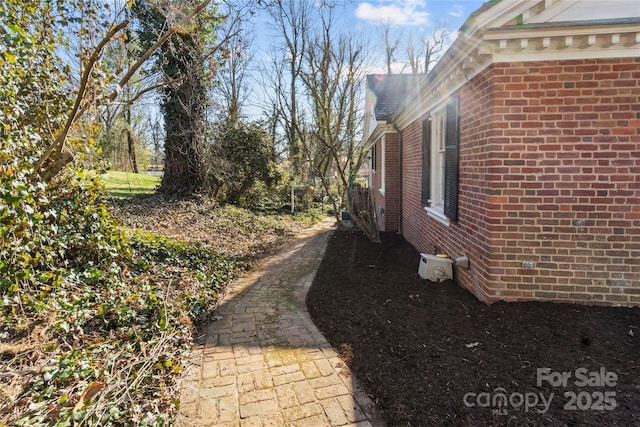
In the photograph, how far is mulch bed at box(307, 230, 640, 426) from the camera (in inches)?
95.2

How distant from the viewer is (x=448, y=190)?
5047 millimetres

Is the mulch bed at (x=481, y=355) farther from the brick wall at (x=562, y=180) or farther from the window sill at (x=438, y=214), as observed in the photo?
the window sill at (x=438, y=214)

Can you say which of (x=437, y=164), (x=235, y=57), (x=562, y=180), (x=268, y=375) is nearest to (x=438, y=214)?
(x=437, y=164)

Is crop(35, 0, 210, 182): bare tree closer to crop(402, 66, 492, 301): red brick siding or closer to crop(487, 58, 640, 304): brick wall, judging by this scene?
crop(402, 66, 492, 301): red brick siding

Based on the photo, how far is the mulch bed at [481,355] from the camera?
2418 mm

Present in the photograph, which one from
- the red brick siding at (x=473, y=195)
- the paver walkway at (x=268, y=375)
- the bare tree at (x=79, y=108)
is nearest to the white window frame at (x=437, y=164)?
the red brick siding at (x=473, y=195)

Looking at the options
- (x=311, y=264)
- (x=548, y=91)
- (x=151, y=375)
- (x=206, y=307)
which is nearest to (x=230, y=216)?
(x=311, y=264)

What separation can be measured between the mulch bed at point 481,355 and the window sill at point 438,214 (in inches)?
40.1

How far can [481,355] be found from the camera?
3049 millimetres

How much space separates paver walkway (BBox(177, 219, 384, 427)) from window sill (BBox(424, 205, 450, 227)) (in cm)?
246

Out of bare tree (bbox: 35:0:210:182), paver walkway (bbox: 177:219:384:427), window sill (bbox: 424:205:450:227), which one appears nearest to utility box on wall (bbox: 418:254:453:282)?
window sill (bbox: 424:205:450:227)

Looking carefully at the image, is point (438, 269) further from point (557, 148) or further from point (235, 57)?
point (235, 57)

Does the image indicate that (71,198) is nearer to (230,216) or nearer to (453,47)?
(453,47)

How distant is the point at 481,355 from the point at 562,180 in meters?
2.03
